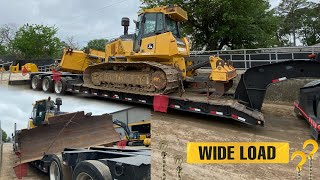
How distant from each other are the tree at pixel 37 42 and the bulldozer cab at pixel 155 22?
101 feet

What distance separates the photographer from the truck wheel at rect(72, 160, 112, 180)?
12.7 feet

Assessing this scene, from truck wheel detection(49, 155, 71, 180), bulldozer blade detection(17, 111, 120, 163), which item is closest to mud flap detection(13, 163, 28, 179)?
bulldozer blade detection(17, 111, 120, 163)

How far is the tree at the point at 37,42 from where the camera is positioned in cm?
3703

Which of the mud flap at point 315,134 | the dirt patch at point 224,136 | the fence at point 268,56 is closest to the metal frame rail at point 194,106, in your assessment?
the dirt patch at point 224,136

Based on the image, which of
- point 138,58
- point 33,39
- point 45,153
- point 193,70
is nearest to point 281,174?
point 45,153

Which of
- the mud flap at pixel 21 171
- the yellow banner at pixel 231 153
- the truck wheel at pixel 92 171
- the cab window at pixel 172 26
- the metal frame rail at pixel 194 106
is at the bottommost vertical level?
the mud flap at pixel 21 171

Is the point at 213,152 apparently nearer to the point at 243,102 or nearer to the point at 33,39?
the point at 243,102

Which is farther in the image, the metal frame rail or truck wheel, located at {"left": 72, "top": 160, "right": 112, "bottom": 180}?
the metal frame rail

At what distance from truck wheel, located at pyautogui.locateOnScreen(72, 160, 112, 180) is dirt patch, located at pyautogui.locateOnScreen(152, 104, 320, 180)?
2.40 ft

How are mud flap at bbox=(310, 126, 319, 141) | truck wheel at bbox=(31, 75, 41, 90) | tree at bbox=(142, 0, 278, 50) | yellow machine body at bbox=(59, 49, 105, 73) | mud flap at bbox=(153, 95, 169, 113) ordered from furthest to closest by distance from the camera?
tree at bbox=(142, 0, 278, 50) < yellow machine body at bbox=(59, 49, 105, 73) < mud flap at bbox=(153, 95, 169, 113) < truck wheel at bbox=(31, 75, 41, 90) < mud flap at bbox=(310, 126, 319, 141)

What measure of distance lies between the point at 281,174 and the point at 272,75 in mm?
3233

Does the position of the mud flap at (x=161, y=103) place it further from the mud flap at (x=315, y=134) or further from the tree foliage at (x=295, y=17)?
the tree foliage at (x=295, y=17)

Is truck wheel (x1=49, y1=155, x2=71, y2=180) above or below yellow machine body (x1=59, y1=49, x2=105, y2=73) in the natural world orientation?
below

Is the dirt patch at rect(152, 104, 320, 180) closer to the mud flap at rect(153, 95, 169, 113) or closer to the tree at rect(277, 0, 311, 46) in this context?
the mud flap at rect(153, 95, 169, 113)
